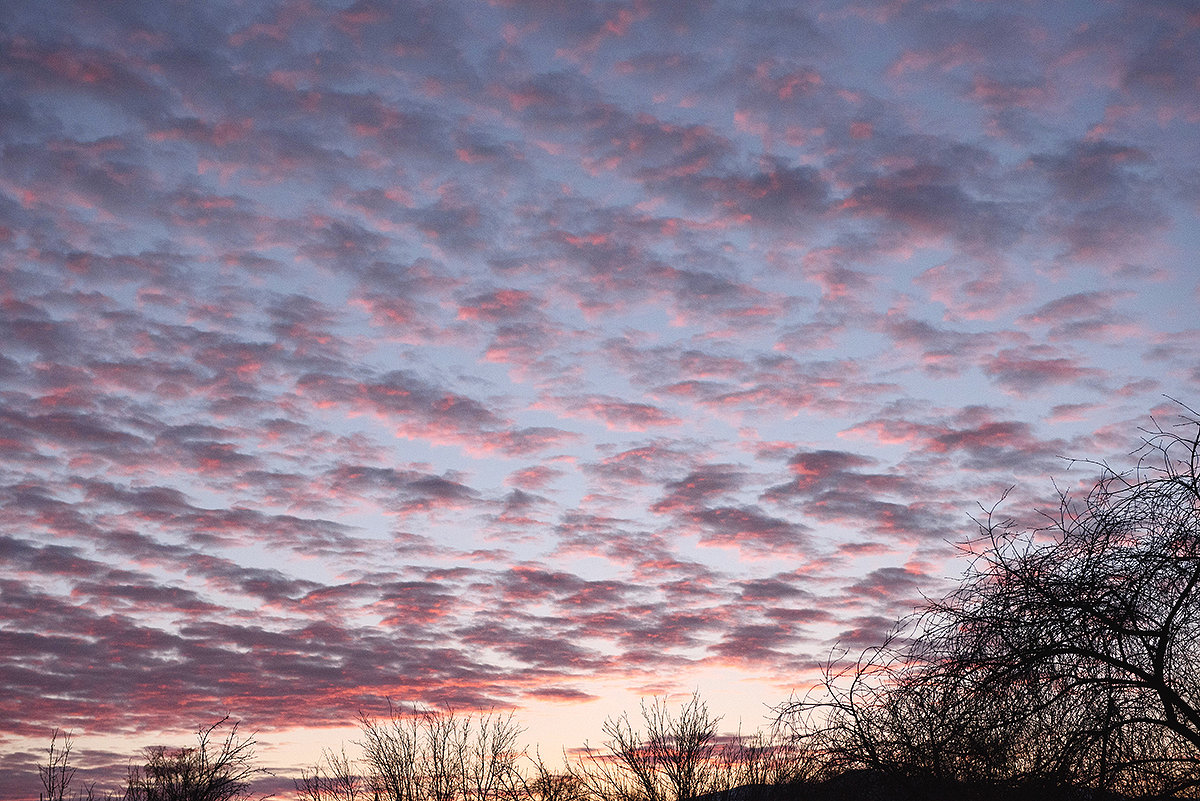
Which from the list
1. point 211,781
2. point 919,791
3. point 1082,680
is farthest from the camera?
point 211,781

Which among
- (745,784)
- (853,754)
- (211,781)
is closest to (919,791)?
(853,754)

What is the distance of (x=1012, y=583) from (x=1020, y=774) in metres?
2.08

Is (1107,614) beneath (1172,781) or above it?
above

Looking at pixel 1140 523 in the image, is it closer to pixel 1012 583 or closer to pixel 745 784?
pixel 1012 583

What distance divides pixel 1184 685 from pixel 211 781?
1673 inches

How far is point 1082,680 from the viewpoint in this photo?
10.0m

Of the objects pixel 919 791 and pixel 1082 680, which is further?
pixel 919 791

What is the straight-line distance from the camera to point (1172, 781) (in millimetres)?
9414

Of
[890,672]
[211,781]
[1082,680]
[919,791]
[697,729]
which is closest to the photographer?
[1082,680]

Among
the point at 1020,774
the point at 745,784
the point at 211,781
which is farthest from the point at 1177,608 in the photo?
the point at 211,781

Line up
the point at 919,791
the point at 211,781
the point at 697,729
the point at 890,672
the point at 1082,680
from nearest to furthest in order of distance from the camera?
1. the point at 1082,680
2. the point at 919,791
3. the point at 890,672
4. the point at 211,781
5. the point at 697,729

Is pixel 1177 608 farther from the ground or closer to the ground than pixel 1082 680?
farther from the ground

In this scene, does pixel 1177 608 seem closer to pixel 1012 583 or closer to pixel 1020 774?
pixel 1012 583

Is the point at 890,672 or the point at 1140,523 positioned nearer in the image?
the point at 1140,523
